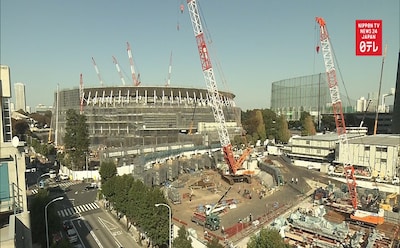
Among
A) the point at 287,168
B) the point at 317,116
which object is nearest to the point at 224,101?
the point at 317,116

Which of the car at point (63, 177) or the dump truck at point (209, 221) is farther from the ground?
the dump truck at point (209, 221)

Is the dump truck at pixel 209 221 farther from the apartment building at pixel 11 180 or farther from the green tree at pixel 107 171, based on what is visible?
the apartment building at pixel 11 180

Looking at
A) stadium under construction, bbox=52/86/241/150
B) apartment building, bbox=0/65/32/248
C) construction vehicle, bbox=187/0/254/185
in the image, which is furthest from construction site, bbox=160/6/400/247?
stadium under construction, bbox=52/86/241/150

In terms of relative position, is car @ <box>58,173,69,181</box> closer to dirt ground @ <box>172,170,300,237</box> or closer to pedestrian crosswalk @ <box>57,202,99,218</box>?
pedestrian crosswalk @ <box>57,202,99,218</box>

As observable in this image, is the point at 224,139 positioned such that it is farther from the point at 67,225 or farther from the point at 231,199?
the point at 67,225

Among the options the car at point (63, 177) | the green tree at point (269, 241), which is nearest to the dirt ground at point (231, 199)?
the green tree at point (269, 241)
